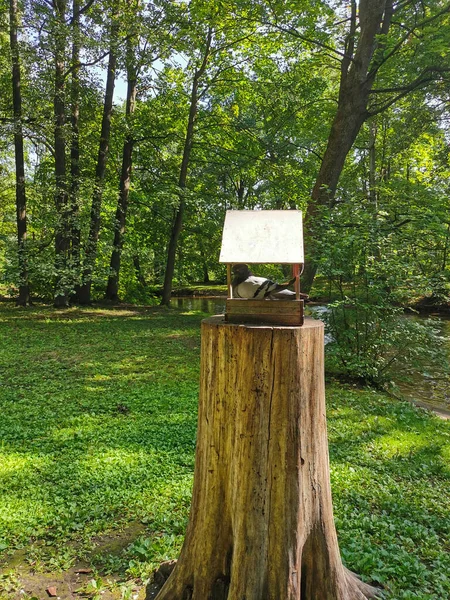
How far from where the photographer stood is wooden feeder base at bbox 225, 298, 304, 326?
5.81ft

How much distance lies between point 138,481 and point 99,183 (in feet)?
32.0

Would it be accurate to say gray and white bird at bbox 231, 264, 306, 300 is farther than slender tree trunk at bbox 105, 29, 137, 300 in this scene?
No

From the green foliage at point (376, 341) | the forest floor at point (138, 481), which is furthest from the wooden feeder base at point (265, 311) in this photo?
the green foliage at point (376, 341)

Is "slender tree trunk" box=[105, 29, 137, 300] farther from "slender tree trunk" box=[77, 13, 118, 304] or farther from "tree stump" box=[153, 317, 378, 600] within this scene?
"tree stump" box=[153, 317, 378, 600]

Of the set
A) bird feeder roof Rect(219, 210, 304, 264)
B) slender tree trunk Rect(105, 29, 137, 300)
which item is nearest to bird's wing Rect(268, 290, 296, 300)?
bird feeder roof Rect(219, 210, 304, 264)

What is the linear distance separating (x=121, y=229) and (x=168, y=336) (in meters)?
5.22

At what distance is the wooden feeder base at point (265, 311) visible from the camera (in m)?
1.77

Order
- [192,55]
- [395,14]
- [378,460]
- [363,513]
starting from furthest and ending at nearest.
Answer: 1. [192,55]
2. [395,14]
3. [378,460]
4. [363,513]

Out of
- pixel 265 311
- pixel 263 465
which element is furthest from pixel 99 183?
pixel 263 465

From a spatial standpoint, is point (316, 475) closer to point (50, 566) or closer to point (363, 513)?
point (363, 513)

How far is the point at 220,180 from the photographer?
60.1 ft

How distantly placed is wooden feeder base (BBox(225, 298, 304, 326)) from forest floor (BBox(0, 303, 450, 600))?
1.65 meters

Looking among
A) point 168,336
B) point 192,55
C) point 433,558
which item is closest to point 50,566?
point 433,558

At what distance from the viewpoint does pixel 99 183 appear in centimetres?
1132
